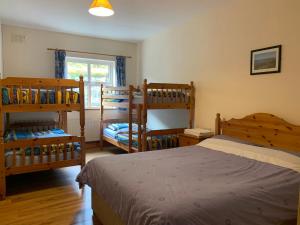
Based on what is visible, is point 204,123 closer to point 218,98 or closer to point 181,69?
point 218,98

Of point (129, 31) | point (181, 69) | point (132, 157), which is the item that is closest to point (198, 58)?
point (181, 69)

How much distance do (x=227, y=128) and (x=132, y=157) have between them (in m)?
1.55

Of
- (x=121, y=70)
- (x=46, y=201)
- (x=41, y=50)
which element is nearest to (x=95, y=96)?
(x=121, y=70)

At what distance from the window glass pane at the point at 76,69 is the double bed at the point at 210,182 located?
3.21 metres

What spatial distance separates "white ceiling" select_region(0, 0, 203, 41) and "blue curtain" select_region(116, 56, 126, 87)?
666 mm

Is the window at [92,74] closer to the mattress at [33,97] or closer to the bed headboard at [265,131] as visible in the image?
the mattress at [33,97]

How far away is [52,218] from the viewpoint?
239cm

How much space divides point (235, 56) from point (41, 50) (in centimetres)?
375

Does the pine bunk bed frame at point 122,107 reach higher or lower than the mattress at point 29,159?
higher

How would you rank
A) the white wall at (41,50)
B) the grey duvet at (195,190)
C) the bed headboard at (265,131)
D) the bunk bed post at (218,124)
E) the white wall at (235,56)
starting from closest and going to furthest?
1. the grey duvet at (195,190)
2. the bed headboard at (265,131)
3. the white wall at (235,56)
4. the bunk bed post at (218,124)
5. the white wall at (41,50)

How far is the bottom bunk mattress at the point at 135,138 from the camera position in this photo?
12.4ft

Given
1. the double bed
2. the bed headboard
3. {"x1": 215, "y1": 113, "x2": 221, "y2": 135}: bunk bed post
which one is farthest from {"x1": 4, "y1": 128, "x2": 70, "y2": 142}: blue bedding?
the bed headboard

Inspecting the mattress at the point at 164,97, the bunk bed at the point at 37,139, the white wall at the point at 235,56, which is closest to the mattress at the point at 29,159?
the bunk bed at the point at 37,139

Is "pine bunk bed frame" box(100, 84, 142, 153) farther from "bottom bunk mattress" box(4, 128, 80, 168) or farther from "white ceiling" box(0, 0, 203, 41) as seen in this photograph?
"white ceiling" box(0, 0, 203, 41)
